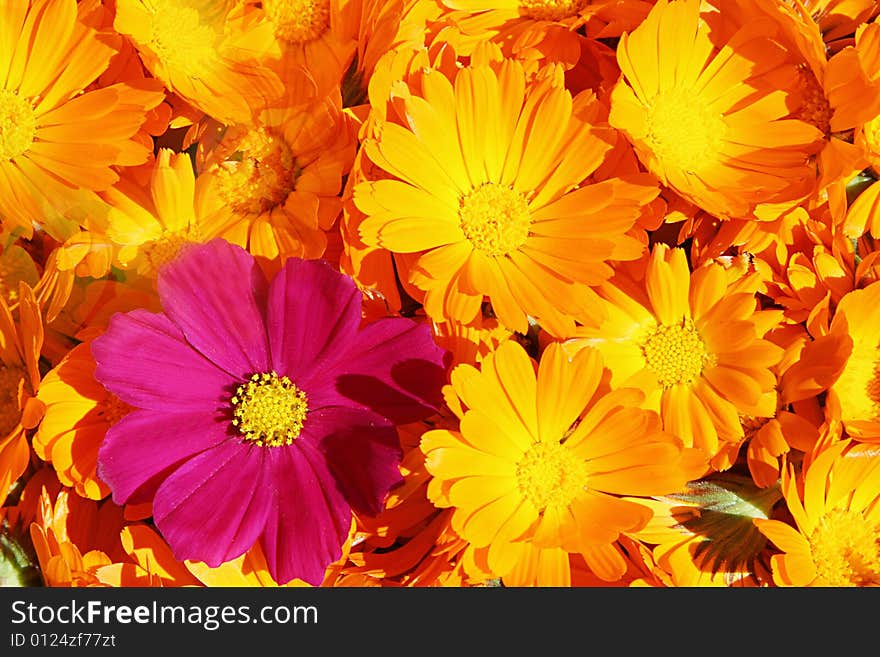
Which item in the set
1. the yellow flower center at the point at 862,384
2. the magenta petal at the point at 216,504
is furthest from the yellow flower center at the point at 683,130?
the magenta petal at the point at 216,504

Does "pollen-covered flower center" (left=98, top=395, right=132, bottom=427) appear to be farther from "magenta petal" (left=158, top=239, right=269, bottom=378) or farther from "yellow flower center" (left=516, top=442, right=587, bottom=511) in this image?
"yellow flower center" (left=516, top=442, right=587, bottom=511)

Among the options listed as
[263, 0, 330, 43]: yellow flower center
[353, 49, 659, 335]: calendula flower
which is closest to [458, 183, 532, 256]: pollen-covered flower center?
[353, 49, 659, 335]: calendula flower

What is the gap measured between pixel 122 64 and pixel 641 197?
47 cm

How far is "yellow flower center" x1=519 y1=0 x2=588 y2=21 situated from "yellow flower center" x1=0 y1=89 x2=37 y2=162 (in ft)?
1.50

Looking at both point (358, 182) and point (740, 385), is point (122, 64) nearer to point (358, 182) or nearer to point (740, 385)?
point (358, 182)

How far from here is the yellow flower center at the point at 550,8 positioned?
37.3 inches

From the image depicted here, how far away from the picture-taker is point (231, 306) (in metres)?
0.89

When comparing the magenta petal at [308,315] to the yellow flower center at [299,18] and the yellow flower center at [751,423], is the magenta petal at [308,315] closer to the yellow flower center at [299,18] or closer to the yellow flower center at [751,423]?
the yellow flower center at [299,18]

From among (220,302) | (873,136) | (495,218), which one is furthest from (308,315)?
(873,136)

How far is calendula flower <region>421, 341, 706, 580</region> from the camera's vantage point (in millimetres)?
828

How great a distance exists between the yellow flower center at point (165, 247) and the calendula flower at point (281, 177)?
0.02 meters

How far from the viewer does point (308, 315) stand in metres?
0.88

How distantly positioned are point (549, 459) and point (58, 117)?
53cm
